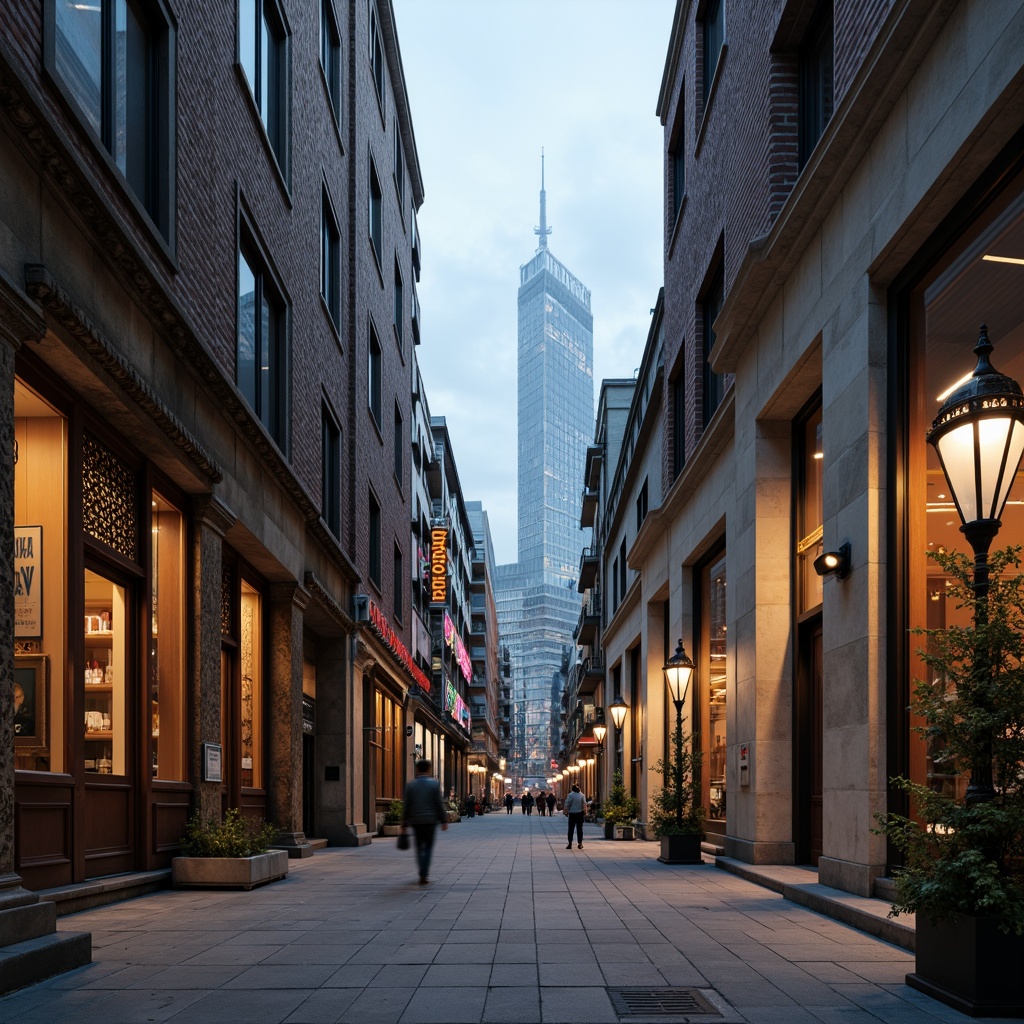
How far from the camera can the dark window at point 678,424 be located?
88.8 ft

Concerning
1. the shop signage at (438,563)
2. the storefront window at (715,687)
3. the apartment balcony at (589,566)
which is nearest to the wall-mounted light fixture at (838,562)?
the storefront window at (715,687)

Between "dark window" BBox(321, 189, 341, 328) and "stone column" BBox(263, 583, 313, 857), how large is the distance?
8162 millimetres

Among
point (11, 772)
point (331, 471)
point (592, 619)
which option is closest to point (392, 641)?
point (331, 471)

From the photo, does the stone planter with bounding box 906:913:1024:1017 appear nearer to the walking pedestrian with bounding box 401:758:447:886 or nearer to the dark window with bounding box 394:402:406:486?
the walking pedestrian with bounding box 401:758:447:886

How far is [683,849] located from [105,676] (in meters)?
A: 10.1

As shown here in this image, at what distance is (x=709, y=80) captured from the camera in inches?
921

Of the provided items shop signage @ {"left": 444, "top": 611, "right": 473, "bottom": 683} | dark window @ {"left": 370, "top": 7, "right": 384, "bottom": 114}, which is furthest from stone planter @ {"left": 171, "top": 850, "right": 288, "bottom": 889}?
shop signage @ {"left": 444, "top": 611, "right": 473, "bottom": 683}

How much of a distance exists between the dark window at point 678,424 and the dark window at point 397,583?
13.8 meters

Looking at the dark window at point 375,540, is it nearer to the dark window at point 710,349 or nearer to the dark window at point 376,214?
the dark window at point 376,214

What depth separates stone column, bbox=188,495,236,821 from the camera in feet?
48.3

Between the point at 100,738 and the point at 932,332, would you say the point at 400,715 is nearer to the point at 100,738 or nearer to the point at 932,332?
the point at 100,738

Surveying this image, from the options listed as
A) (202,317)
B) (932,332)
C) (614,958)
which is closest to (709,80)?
(202,317)

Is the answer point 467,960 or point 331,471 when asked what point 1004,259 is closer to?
point 467,960

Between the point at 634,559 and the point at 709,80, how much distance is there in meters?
14.0
